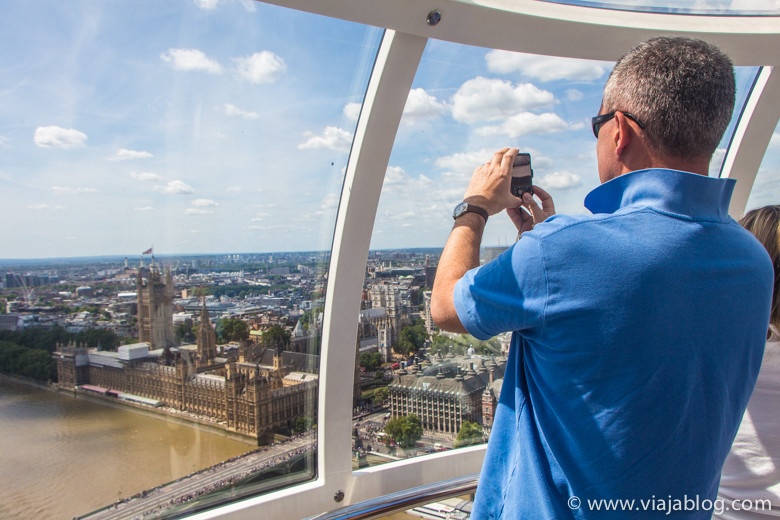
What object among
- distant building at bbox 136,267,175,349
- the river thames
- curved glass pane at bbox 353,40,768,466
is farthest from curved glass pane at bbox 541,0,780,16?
the river thames

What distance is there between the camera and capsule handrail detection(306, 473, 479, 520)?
6.63 feet

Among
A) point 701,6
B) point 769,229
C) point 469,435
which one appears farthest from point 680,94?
point 469,435

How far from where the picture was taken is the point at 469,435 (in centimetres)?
344

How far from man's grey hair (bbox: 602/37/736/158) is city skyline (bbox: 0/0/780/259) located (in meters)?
1.69

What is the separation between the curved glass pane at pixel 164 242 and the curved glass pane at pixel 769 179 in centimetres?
310

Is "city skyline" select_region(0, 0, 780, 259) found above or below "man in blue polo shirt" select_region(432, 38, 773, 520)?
above

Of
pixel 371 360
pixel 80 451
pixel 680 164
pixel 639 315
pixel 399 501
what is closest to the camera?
pixel 639 315

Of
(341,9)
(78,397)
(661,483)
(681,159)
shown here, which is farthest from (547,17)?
(78,397)

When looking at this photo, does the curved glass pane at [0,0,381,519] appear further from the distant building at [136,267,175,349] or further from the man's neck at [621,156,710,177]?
the man's neck at [621,156,710,177]

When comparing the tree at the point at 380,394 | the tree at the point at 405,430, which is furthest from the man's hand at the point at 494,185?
the tree at the point at 405,430

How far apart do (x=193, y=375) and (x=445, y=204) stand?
5.78ft

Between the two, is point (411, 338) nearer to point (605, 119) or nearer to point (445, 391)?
point (445, 391)

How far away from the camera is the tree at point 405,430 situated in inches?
129

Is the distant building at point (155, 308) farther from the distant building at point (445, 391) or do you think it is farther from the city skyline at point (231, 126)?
the distant building at point (445, 391)
